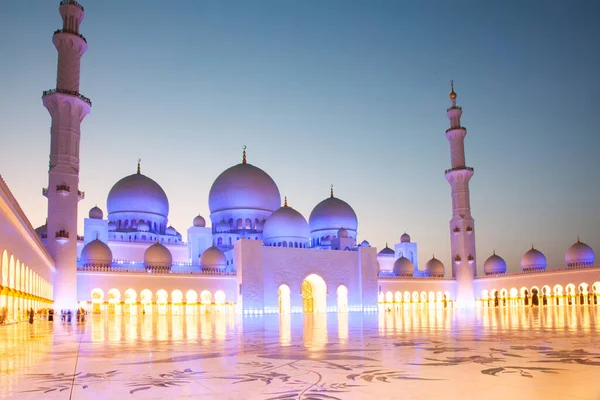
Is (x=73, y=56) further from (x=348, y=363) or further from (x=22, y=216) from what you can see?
(x=348, y=363)

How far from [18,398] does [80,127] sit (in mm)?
24365

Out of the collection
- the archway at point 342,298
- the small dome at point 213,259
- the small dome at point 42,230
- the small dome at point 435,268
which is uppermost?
the small dome at point 42,230

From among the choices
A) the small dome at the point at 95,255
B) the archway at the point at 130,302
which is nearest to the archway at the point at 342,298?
the archway at the point at 130,302

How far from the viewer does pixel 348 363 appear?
3.69 m

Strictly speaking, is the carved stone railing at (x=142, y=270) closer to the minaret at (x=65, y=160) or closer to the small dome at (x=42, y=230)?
the minaret at (x=65, y=160)

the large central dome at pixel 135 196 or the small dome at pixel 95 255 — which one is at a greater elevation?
the large central dome at pixel 135 196

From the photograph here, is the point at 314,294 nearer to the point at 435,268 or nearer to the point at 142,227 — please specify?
the point at 435,268

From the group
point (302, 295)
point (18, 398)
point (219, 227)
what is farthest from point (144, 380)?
point (219, 227)

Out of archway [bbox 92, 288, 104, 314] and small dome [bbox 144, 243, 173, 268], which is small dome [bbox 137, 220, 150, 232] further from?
archway [bbox 92, 288, 104, 314]

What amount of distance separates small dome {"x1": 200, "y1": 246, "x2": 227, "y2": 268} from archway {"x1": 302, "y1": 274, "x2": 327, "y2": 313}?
188 inches

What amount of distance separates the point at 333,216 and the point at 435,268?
7.75 m

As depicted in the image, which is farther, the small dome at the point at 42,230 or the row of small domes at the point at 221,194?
the row of small domes at the point at 221,194

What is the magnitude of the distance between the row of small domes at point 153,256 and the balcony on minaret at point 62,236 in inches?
117

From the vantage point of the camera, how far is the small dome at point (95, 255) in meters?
26.6
